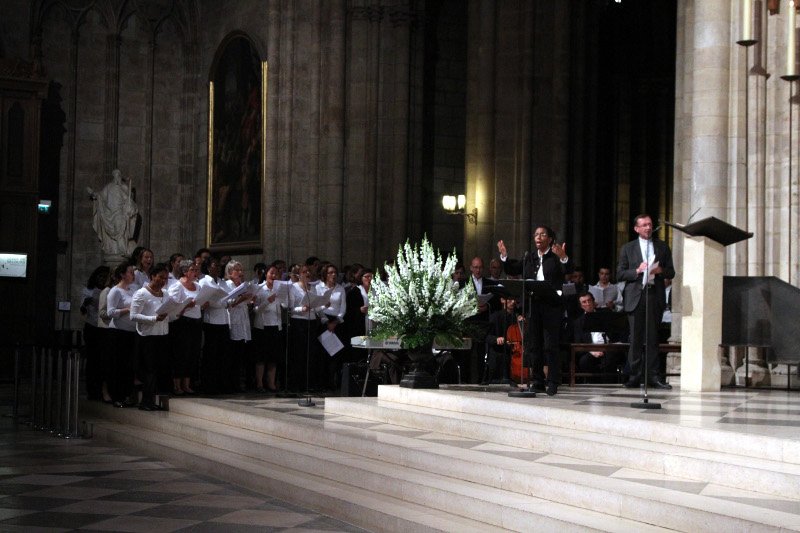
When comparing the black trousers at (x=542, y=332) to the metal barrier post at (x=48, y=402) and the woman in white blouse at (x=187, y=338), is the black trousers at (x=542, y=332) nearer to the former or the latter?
the woman in white blouse at (x=187, y=338)

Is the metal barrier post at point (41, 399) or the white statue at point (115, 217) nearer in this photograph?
the metal barrier post at point (41, 399)

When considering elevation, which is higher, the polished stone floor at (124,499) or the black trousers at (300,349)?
the black trousers at (300,349)

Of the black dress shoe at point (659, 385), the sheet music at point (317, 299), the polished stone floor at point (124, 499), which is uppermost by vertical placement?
the sheet music at point (317, 299)

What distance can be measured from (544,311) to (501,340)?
217 cm

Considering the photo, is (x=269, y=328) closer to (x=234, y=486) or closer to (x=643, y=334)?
(x=234, y=486)

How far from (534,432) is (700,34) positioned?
607cm

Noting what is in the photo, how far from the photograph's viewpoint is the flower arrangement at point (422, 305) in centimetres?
1270

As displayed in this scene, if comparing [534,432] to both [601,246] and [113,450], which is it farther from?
[601,246]

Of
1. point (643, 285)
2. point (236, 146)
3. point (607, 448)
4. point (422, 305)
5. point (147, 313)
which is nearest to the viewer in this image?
point (607, 448)

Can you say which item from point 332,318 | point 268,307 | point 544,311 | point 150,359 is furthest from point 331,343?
point 544,311

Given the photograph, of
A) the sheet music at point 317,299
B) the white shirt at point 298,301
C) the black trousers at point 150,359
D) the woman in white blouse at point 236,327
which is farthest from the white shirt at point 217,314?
the sheet music at point 317,299

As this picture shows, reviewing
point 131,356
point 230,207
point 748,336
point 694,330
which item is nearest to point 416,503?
point 694,330

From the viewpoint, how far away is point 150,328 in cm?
1385

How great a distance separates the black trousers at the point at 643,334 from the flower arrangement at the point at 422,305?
1.85 meters
